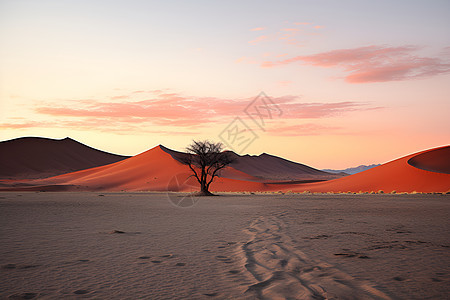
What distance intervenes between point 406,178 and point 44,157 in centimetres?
11917

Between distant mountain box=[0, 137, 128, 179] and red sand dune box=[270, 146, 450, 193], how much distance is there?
277 ft

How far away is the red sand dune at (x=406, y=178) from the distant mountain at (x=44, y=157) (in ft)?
277

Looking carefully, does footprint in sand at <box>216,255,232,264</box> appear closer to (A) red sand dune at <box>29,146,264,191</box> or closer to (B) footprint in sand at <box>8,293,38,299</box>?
(B) footprint in sand at <box>8,293,38,299</box>

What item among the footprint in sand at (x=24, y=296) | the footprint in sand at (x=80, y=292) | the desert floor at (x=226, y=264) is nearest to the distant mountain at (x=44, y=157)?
the desert floor at (x=226, y=264)

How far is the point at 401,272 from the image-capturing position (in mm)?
6289

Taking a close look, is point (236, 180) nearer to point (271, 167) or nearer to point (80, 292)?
point (80, 292)

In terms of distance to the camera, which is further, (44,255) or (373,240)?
(373,240)

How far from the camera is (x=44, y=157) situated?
13125 centimetres

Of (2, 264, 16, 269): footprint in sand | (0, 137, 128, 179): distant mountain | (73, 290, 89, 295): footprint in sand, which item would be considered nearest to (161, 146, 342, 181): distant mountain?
(0, 137, 128, 179): distant mountain

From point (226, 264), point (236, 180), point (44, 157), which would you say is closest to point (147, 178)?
point (236, 180)

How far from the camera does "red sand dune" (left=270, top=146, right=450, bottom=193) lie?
51594 mm

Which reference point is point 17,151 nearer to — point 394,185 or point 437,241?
point 394,185

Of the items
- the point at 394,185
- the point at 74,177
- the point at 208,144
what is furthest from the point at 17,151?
the point at 394,185

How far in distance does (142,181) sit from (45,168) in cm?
6276
